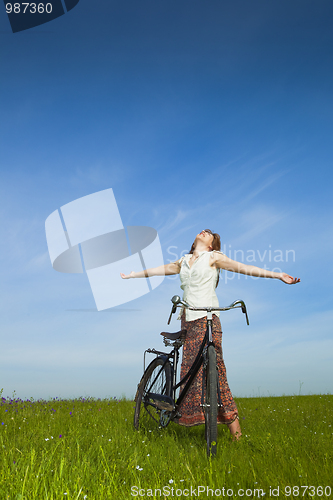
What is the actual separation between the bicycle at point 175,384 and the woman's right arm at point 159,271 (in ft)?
3.27

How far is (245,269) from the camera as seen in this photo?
5668 millimetres

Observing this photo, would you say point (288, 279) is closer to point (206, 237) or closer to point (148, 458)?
point (206, 237)

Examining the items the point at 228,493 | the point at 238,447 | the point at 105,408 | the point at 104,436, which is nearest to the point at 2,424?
the point at 104,436

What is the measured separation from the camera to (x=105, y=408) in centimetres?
859

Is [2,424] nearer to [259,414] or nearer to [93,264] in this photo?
[93,264]

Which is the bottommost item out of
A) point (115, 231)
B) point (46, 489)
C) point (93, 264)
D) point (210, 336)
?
point (46, 489)

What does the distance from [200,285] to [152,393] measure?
77.2 inches

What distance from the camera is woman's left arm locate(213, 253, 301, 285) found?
17.0 ft

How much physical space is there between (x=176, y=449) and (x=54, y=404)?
5.29 meters

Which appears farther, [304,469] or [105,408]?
[105,408]

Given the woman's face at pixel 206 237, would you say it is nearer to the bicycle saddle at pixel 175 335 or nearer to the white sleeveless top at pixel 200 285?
the white sleeveless top at pixel 200 285

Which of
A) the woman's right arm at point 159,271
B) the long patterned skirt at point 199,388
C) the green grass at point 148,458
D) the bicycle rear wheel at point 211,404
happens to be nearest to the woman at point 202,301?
the long patterned skirt at point 199,388

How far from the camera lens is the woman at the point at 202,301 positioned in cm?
545

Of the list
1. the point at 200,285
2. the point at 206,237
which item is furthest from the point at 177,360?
the point at 206,237
